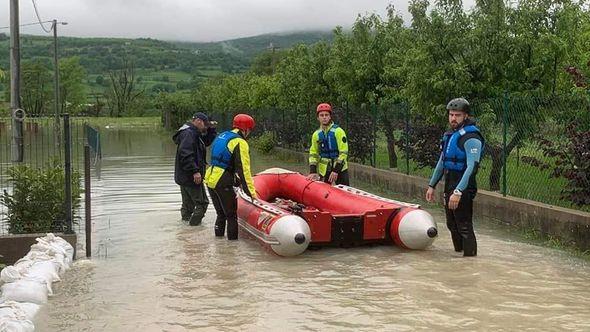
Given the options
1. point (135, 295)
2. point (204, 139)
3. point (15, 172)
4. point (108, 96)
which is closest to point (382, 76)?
point (204, 139)

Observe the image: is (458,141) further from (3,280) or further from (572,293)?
(3,280)

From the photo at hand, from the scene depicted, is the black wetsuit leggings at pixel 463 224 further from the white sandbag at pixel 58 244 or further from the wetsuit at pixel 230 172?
the white sandbag at pixel 58 244

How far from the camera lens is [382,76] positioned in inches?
723

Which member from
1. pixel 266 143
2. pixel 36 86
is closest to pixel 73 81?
pixel 36 86

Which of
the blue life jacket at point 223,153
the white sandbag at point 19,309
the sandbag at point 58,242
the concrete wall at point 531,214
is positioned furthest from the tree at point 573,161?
the white sandbag at point 19,309

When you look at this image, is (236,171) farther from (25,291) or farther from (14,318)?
(14,318)

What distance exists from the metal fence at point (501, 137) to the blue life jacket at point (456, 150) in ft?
6.40

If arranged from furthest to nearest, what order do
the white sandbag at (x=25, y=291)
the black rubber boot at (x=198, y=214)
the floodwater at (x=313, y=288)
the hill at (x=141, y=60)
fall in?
the hill at (x=141, y=60) → the black rubber boot at (x=198, y=214) → the white sandbag at (x=25, y=291) → the floodwater at (x=313, y=288)

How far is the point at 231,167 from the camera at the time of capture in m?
9.79

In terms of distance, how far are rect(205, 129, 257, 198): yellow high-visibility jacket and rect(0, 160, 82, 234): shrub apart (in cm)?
184

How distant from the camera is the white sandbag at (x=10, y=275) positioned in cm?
705

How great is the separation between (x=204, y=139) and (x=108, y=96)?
365 feet

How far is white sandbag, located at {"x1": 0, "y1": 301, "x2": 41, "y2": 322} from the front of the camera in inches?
232

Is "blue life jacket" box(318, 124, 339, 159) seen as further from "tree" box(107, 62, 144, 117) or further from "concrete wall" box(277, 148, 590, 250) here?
"tree" box(107, 62, 144, 117)
